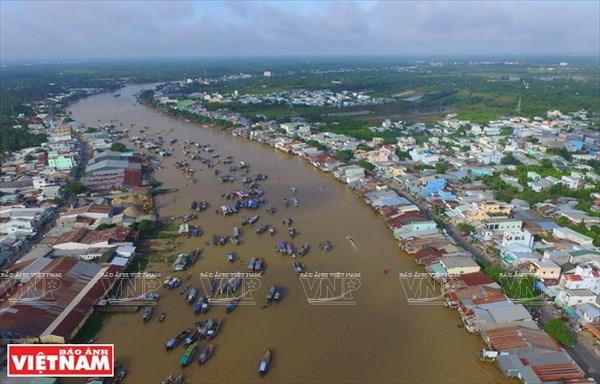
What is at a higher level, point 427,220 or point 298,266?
point 427,220

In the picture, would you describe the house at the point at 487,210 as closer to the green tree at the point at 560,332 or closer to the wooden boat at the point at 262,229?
the green tree at the point at 560,332

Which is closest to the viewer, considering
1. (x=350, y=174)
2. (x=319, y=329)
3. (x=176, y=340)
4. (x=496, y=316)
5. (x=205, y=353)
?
(x=205, y=353)

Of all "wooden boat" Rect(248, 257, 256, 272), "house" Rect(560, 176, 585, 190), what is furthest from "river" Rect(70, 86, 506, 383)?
"house" Rect(560, 176, 585, 190)

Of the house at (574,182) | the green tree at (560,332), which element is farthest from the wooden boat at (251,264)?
the house at (574,182)

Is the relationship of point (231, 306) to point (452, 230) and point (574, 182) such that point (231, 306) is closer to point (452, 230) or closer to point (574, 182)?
point (452, 230)

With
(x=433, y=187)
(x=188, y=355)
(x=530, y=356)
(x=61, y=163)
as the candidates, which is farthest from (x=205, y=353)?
(x=61, y=163)
